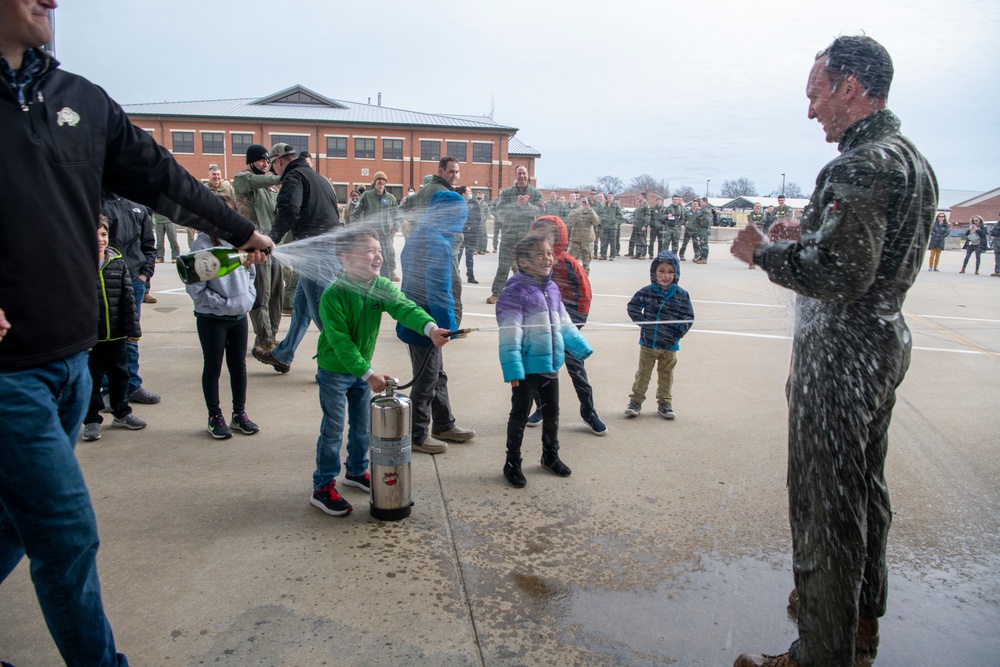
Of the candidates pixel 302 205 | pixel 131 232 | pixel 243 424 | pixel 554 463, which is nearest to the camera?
pixel 554 463

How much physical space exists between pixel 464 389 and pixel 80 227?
13.9 feet

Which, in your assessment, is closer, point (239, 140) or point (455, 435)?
point (455, 435)

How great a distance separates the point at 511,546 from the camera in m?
3.36

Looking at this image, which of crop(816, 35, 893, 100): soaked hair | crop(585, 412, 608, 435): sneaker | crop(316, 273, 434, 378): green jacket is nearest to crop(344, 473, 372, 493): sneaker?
crop(316, 273, 434, 378): green jacket

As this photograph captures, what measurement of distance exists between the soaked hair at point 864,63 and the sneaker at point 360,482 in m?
3.06

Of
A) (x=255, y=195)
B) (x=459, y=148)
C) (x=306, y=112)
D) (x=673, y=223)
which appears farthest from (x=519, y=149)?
(x=255, y=195)

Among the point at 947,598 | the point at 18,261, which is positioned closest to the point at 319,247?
the point at 18,261

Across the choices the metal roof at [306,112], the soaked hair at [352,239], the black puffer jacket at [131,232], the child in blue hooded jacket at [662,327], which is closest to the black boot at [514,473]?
the soaked hair at [352,239]

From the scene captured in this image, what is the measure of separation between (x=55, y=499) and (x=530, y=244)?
285 centimetres

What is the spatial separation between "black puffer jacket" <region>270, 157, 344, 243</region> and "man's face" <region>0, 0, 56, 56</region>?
3706mm

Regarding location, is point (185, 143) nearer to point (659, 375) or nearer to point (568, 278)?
point (568, 278)

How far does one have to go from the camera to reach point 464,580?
304 centimetres

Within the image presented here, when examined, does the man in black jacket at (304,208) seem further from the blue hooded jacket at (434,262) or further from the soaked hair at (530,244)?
the soaked hair at (530,244)

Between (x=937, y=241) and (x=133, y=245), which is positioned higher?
(x=937, y=241)
